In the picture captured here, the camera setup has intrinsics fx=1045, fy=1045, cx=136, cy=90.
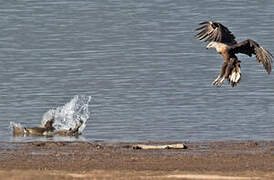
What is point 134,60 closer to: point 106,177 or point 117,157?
point 117,157

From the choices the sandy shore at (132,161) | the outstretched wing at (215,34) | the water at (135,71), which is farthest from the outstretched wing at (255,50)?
the water at (135,71)

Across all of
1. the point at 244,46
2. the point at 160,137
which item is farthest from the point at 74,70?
the point at 244,46

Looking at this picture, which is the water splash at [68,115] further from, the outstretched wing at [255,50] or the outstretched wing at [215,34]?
the outstretched wing at [255,50]

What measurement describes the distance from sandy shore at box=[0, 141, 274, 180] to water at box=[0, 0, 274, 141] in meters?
1.47

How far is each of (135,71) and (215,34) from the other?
10495mm

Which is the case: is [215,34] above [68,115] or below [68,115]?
above

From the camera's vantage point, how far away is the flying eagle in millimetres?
16109

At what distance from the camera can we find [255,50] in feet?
53.3

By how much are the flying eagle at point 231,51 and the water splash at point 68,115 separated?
13.4ft

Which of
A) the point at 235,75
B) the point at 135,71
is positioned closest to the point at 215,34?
the point at 235,75

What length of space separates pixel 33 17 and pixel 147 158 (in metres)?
24.6

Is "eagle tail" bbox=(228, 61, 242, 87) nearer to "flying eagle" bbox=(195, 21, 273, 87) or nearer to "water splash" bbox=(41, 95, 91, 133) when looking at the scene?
"flying eagle" bbox=(195, 21, 273, 87)

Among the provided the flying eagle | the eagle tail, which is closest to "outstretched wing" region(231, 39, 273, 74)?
the flying eagle

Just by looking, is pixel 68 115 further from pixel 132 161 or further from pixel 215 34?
pixel 132 161
